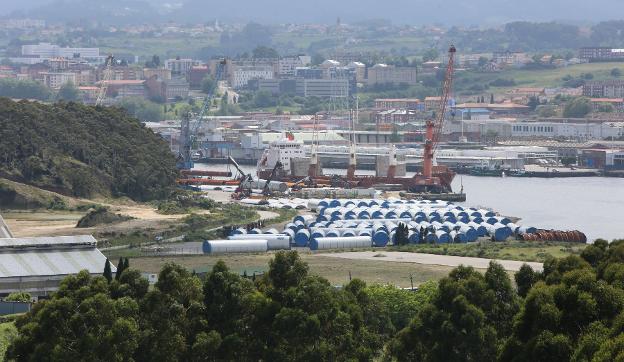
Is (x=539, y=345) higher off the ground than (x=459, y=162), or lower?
higher

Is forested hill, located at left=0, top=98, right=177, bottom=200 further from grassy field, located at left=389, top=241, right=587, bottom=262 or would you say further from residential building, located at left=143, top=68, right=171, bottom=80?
residential building, located at left=143, top=68, right=171, bottom=80

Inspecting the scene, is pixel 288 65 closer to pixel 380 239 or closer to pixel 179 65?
pixel 179 65

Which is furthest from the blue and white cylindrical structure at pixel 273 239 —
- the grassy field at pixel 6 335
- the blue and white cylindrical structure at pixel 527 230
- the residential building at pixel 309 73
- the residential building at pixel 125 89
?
the residential building at pixel 309 73

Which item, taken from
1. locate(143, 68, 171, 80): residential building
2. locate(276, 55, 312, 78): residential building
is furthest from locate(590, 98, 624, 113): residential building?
locate(143, 68, 171, 80): residential building

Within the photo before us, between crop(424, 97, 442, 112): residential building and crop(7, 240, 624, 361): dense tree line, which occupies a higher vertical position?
crop(7, 240, 624, 361): dense tree line

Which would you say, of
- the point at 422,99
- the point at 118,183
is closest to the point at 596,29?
the point at 422,99

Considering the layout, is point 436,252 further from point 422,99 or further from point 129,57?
point 129,57
